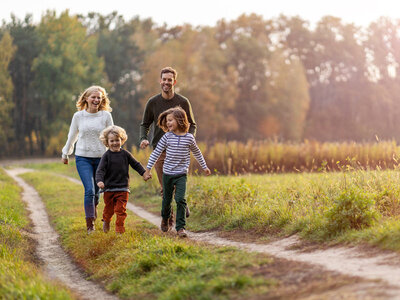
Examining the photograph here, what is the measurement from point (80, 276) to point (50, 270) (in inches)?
22.9

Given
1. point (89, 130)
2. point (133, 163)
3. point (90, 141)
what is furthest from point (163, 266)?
point (89, 130)

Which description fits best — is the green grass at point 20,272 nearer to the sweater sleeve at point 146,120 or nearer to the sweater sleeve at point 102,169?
the sweater sleeve at point 102,169

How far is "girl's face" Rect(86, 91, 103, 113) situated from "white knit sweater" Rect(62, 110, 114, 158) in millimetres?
79

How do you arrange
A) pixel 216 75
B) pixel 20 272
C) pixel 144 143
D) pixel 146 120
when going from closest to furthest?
1. pixel 20 272
2. pixel 144 143
3. pixel 146 120
4. pixel 216 75

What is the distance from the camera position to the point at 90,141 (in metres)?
8.63

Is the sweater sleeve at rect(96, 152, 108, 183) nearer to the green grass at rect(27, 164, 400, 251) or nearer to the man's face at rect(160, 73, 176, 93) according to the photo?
the man's face at rect(160, 73, 176, 93)

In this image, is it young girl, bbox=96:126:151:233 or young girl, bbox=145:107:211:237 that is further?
young girl, bbox=96:126:151:233

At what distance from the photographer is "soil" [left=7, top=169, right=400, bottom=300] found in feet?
14.9

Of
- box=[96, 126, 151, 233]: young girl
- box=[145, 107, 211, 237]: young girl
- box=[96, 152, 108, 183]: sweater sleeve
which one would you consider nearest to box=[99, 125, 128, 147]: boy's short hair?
box=[96, 126, 151, 233]: young girl

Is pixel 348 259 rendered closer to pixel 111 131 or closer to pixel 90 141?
pixel 111 131

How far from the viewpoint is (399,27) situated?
214 feet

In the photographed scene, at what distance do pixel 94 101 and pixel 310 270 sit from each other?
4785 millimetres

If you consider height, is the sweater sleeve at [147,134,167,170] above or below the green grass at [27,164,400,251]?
above

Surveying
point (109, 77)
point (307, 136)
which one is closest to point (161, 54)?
point (109, 77)
